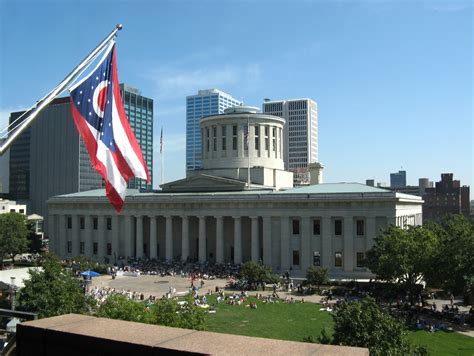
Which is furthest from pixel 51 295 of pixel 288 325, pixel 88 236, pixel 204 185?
pixel 88 236

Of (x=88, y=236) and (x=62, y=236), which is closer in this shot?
(x=88, y=236)

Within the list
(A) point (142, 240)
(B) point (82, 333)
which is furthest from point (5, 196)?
(B) point (82, 333)

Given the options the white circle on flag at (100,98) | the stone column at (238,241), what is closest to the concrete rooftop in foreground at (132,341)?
the white circle on flag at (100,98)

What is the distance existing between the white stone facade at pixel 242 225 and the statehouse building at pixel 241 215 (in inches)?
5.6

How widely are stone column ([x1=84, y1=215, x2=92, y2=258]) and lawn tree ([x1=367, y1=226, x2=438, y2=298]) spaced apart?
55068 millimetres

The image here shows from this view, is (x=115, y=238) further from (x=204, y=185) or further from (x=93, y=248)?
(x=204, y=185)

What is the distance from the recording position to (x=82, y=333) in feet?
26.2

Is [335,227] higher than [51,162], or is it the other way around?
[51,162]

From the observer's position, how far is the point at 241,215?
249 ft

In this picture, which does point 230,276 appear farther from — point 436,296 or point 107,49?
point 107,49

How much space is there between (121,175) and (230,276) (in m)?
51.5

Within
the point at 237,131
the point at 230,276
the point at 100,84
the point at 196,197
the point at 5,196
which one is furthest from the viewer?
the point at 5,196

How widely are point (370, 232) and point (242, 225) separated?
69.3 ft

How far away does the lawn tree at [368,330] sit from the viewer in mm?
25453
